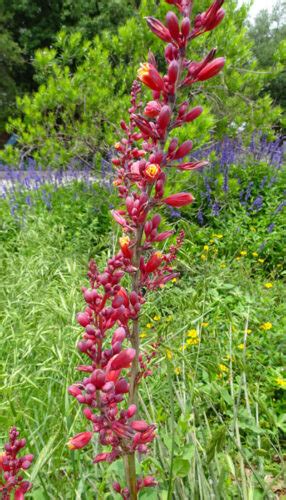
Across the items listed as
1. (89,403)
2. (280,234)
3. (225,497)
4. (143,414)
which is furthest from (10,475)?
(280,234)

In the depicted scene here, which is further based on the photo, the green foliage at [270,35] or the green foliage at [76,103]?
the green foliage at [270,35]

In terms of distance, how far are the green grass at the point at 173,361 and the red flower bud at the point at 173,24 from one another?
3.06ft

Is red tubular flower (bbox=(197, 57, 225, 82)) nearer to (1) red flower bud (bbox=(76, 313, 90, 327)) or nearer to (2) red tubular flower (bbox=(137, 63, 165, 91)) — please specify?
(2) red tubular flower (bbox=(137, 63, 165, 91))

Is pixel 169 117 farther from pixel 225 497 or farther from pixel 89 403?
pixel 225 497

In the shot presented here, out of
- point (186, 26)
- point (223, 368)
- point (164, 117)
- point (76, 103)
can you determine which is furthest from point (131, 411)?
point (76, 103)

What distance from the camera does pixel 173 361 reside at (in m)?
2.25

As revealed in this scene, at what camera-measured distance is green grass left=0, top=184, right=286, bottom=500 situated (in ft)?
4.90

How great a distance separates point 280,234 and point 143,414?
124 inches

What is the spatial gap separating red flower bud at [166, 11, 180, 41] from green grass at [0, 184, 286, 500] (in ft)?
3.06

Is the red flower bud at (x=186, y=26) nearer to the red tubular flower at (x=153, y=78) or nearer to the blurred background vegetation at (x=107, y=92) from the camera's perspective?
the red tubular flower at (x=153, y=78)

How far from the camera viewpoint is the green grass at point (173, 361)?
1493 millimetres

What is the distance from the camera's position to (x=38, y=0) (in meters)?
15.9

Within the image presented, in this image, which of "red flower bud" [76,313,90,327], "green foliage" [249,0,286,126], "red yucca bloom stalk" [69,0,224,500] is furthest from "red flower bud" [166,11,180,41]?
"green foliage" [249,0,286,126]

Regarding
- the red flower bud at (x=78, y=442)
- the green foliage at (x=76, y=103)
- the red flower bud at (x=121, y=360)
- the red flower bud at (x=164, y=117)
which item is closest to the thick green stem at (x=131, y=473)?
the red flower bud at (x=78, y=442)
